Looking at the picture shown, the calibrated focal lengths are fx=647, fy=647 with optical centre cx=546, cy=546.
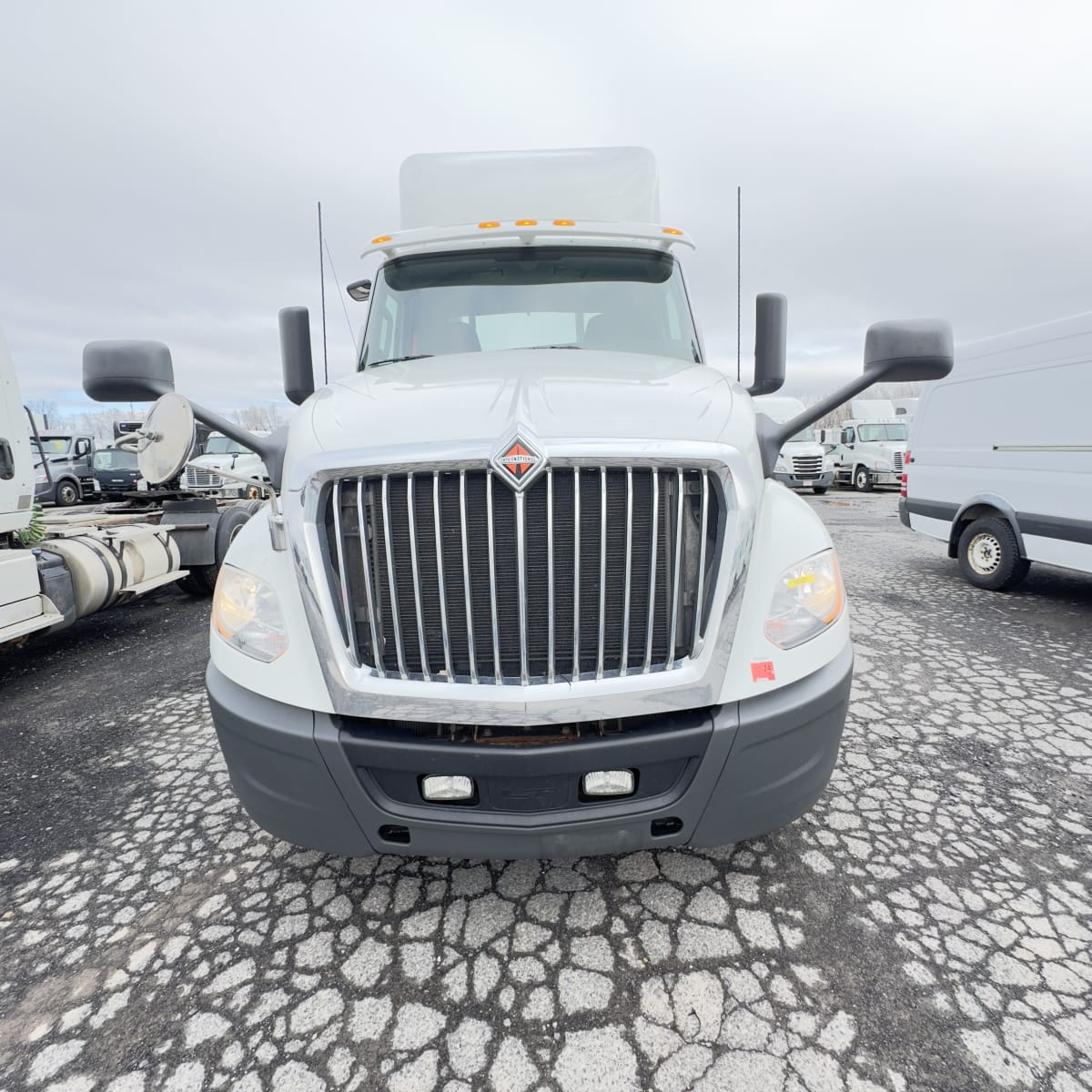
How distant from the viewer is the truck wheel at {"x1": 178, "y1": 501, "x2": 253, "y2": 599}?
6844mm

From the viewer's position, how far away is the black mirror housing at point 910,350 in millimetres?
2375

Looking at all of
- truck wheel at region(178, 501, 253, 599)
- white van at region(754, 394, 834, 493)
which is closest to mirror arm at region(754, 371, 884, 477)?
truck wheel at region(178, 501, 253, 599)

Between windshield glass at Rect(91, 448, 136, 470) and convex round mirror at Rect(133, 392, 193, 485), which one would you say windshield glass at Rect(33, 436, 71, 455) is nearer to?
windshield glass at Rect(91, 448, 136, 470)

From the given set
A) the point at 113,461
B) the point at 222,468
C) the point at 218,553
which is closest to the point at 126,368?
the point at 218,553

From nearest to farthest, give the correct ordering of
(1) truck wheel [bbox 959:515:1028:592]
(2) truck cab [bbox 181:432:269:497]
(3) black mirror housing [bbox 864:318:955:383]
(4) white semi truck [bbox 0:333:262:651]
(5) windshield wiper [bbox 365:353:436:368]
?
(3) black mirror housing [bbox 864:318:955:383] < (5) windshield wiper [bbox 365:353:436:368] < (4) white semi truck [bbox 0:333:262:651] < (1) truck wheel [bbox 959:515:1028:592] < (2) truck cab [bbox 181:432:269:497]

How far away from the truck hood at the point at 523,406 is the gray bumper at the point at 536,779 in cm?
86

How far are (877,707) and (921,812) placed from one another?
1.18 meters

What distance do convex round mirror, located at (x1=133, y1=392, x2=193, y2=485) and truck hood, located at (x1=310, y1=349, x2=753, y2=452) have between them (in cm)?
43

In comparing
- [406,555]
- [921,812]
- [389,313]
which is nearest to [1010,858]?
[921,812]

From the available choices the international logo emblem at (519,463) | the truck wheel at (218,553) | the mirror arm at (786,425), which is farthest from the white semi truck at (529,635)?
the truck wheel at (218,553)

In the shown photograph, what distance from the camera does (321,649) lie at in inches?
76.8

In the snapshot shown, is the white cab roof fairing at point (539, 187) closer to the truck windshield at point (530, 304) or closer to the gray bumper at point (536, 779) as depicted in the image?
the truck windshield at point (530, 304)

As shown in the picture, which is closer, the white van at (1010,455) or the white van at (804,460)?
the white van at (1010,455)

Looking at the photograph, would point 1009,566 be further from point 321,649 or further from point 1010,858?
point 321,649
